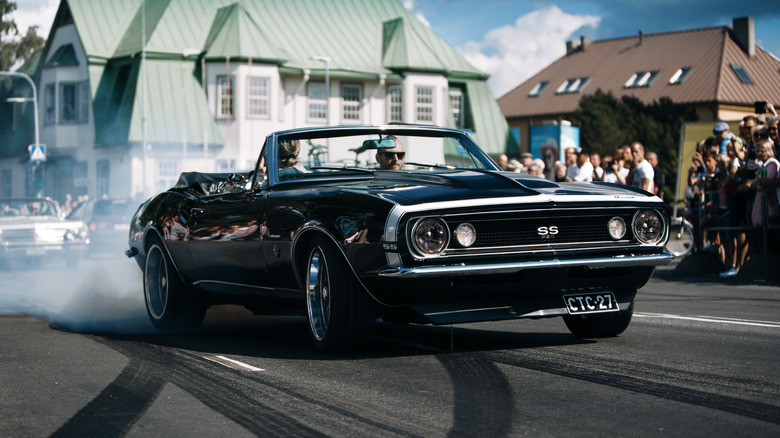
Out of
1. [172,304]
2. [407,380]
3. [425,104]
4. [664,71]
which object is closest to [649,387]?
[407,380]

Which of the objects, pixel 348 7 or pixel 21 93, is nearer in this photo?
pixel 348 7

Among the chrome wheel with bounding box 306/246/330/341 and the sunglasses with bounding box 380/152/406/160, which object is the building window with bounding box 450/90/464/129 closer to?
the sunglasses with bounding box 380/152/406/160

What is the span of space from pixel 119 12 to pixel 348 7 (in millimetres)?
10999

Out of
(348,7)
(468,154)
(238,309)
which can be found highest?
(348,7)

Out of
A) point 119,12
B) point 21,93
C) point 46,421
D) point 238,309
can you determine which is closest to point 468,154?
point 238,309

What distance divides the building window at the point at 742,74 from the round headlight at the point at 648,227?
237 feet

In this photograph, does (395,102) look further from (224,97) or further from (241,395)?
(241,395)

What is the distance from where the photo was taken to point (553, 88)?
86750mm

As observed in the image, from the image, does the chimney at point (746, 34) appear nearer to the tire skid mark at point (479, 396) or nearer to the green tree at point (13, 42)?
the green tree at point (13, 42)

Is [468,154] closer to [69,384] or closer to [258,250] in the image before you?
[258,250]

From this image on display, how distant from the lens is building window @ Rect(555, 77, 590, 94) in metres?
84.4

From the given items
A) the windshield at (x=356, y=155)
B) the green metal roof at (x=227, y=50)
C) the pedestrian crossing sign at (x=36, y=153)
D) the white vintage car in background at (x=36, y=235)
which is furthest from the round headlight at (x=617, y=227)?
the green metal roof at (x=227, y=50)

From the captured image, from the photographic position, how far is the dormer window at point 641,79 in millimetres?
79750

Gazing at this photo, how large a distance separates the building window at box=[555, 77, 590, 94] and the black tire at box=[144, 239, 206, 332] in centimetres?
7660
